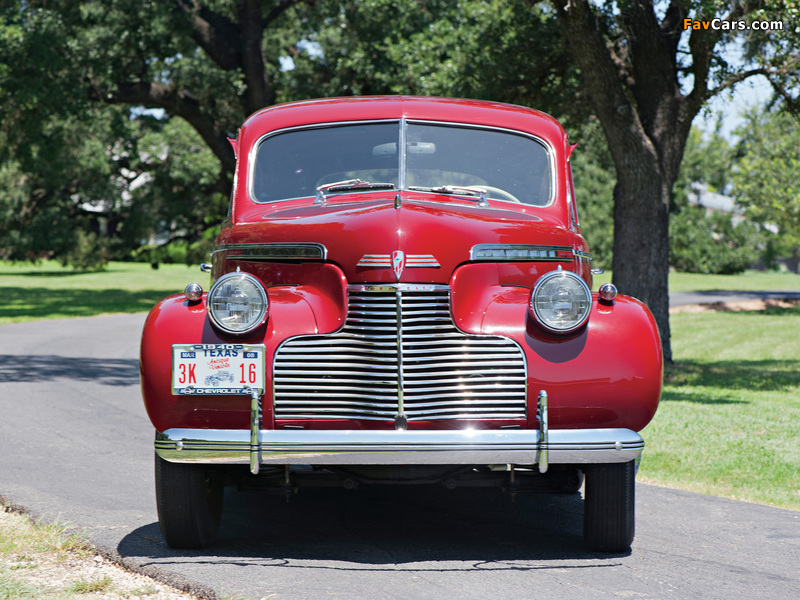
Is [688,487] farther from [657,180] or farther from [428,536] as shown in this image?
[657,180]

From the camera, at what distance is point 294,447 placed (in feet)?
13.1

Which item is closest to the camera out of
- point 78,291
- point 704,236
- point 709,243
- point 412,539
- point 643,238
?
point 412,539

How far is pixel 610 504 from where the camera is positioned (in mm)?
4438

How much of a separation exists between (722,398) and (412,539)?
7.18 m

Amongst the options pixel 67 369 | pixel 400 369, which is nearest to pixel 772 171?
pixel 67 369

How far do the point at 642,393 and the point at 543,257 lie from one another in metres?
0.87

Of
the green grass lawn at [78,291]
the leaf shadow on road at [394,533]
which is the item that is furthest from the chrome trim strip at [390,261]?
the green grass lawn at [78,291]

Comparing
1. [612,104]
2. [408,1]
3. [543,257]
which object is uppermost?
[408,1]

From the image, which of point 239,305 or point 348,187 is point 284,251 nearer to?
point 239,305

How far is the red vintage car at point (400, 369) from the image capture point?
4.08 m

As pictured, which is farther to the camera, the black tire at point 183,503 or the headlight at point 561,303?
the black tire at point 183,503

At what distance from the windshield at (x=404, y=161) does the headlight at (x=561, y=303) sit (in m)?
1.12

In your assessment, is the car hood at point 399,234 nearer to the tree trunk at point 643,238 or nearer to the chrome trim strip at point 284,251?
the chrome trim strip at point 284,251

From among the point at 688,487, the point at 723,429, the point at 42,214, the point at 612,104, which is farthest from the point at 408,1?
the point at 42,214
